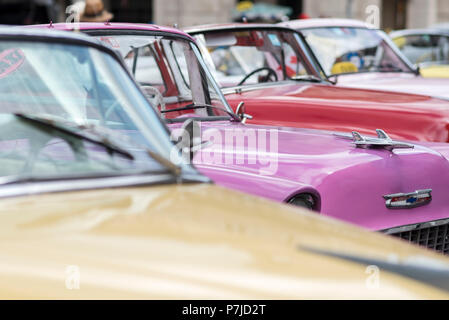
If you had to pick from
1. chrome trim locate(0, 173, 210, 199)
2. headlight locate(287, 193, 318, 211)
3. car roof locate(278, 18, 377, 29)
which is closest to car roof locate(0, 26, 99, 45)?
chrome trim locate(0, 173, 210, 199)

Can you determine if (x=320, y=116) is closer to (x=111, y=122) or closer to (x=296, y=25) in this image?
(x=296, y=25)

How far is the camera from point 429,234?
12.8ft

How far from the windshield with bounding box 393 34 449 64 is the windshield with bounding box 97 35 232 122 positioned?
8075 mm

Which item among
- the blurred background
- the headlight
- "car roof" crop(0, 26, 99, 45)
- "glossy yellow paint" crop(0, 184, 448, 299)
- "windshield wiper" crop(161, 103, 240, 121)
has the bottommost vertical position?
the blurred background

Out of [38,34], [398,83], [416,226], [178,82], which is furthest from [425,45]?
[38,34]

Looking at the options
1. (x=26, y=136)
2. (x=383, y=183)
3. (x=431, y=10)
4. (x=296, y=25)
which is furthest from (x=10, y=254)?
(x=431, y=10)

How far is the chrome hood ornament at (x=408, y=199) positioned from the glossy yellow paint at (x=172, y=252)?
5.12 feet

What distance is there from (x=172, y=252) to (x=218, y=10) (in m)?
22.5

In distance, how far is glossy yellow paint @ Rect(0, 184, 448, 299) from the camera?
5.24 ft

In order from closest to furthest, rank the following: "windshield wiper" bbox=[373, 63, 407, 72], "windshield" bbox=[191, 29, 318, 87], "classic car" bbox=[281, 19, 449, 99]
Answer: "windshield" bbox=[191, 29, 318, 87], "classic car" bbox=[281, 19, 449, 99], "windshield wiper" bbox=[373, 63, 407, 72]

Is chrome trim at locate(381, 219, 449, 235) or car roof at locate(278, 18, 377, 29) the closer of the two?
chrome trim at locate(381, 219, 449, 235)

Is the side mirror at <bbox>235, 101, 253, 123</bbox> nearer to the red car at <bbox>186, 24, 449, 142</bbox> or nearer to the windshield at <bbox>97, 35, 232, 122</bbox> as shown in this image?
the windshield at <bbox>97, 35, 232, 122</bbox>

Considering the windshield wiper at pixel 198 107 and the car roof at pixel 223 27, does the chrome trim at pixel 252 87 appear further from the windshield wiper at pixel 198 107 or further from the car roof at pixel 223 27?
the windshield wiper at pixel 198 107
